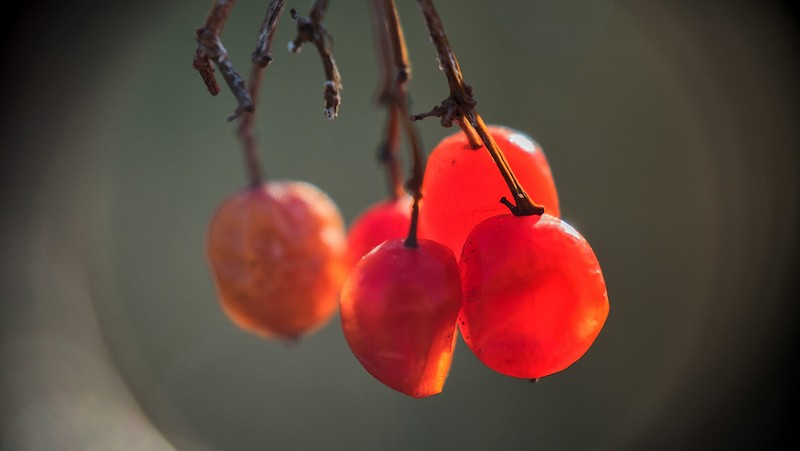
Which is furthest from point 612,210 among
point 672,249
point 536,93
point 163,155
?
point 163,155

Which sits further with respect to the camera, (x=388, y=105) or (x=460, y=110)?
(x=388, y=105)

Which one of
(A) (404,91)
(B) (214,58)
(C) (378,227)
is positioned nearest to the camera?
(B) (214,58)

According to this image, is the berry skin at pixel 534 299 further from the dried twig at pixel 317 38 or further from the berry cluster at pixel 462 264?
the dried twig at pixel 317 38

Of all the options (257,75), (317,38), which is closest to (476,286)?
(317,38)

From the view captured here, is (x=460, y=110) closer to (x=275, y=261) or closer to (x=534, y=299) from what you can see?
(x=534, y=299)

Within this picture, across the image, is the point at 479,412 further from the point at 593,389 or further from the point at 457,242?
the point at 457,242

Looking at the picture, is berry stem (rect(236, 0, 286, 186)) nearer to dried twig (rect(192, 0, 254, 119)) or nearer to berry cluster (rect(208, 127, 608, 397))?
dried twig (rect(192, 0, 254, 119))

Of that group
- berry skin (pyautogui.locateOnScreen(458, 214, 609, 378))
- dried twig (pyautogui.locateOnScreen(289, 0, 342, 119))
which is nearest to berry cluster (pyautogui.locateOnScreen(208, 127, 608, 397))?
berry skin (pyautogui.locateOnScreen(458, 214, 609, 378))
